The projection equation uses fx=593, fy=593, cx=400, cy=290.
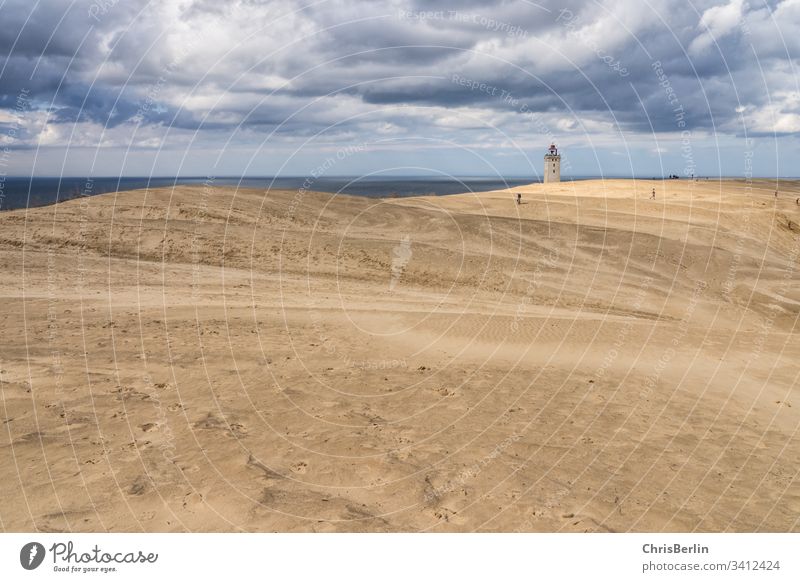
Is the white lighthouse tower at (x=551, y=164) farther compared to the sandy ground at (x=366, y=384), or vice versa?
the white lighthouse tower at (x=551, y=164)

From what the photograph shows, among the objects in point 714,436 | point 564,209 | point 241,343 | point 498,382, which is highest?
point 564,209

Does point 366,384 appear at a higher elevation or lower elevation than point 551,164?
lower

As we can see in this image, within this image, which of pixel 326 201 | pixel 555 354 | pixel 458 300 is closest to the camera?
pixel 555 354

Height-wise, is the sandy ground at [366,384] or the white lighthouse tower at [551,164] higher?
the white lighthouse tower at [551,164]

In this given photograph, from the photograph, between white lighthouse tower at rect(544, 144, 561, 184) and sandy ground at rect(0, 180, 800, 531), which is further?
white lighthouse tower at rect(544, 144, 561, 184)

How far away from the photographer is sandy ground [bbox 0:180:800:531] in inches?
315

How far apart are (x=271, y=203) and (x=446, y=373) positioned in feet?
70.3

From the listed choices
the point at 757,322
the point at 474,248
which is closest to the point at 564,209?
the point at 474,248

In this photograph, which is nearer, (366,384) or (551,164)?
(366,384)

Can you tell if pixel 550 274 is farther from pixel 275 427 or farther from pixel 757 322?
pixel 275 427

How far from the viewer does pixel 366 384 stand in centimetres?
Answer: 1237

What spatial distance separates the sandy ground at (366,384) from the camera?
8008mm

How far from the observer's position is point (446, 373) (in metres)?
13.5

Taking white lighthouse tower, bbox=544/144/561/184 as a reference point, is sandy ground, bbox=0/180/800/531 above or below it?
below
